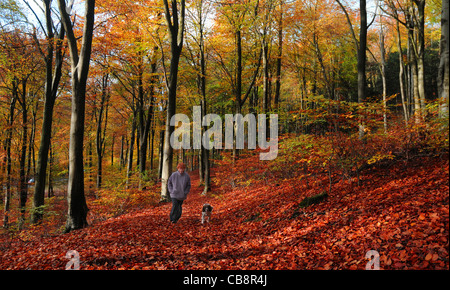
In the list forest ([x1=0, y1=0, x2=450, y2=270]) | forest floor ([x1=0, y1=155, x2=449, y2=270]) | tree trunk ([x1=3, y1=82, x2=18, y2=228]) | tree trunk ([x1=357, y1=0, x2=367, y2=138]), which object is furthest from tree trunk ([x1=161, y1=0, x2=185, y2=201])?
tree trunk ([x1=3, y1=82, x2=18, y2=228])

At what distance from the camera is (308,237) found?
167 inches

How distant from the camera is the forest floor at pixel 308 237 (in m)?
2.88

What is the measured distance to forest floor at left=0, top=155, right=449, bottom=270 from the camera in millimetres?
2883

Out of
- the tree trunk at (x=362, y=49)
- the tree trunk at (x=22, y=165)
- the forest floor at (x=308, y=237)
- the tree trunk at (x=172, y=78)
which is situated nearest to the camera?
the forest floor at (x=308, y=237)

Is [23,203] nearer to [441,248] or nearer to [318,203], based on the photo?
[318,203]

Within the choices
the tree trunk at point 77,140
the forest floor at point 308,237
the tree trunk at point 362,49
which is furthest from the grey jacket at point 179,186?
the tree trunk at point 362,49

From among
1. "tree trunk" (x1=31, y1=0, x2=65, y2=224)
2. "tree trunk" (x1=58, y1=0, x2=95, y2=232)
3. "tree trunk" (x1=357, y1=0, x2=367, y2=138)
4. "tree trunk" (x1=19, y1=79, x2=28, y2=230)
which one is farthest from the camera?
"tree trunk" (x1=19, y1=79, x2=28, y2=230)

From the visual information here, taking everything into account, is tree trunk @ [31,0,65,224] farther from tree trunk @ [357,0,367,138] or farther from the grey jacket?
tree trunk @ [357,0,367,138]

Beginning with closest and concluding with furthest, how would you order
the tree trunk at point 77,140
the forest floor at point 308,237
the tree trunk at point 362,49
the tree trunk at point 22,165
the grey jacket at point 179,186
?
the forest floor at point 308,237 < the tree trunk at point 77,140 < the grey jacket at point 179,186 < the tree trunk at point 362,49 < the tree trunk at point 22,165

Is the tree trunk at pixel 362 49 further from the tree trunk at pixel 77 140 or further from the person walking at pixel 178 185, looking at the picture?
the tree trunk at pixel 77 140

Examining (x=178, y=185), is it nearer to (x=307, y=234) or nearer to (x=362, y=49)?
(x=307, y=234)

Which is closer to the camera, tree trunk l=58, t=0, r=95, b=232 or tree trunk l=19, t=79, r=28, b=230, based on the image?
tree trunk l=58, t=0, r=95, b=232
